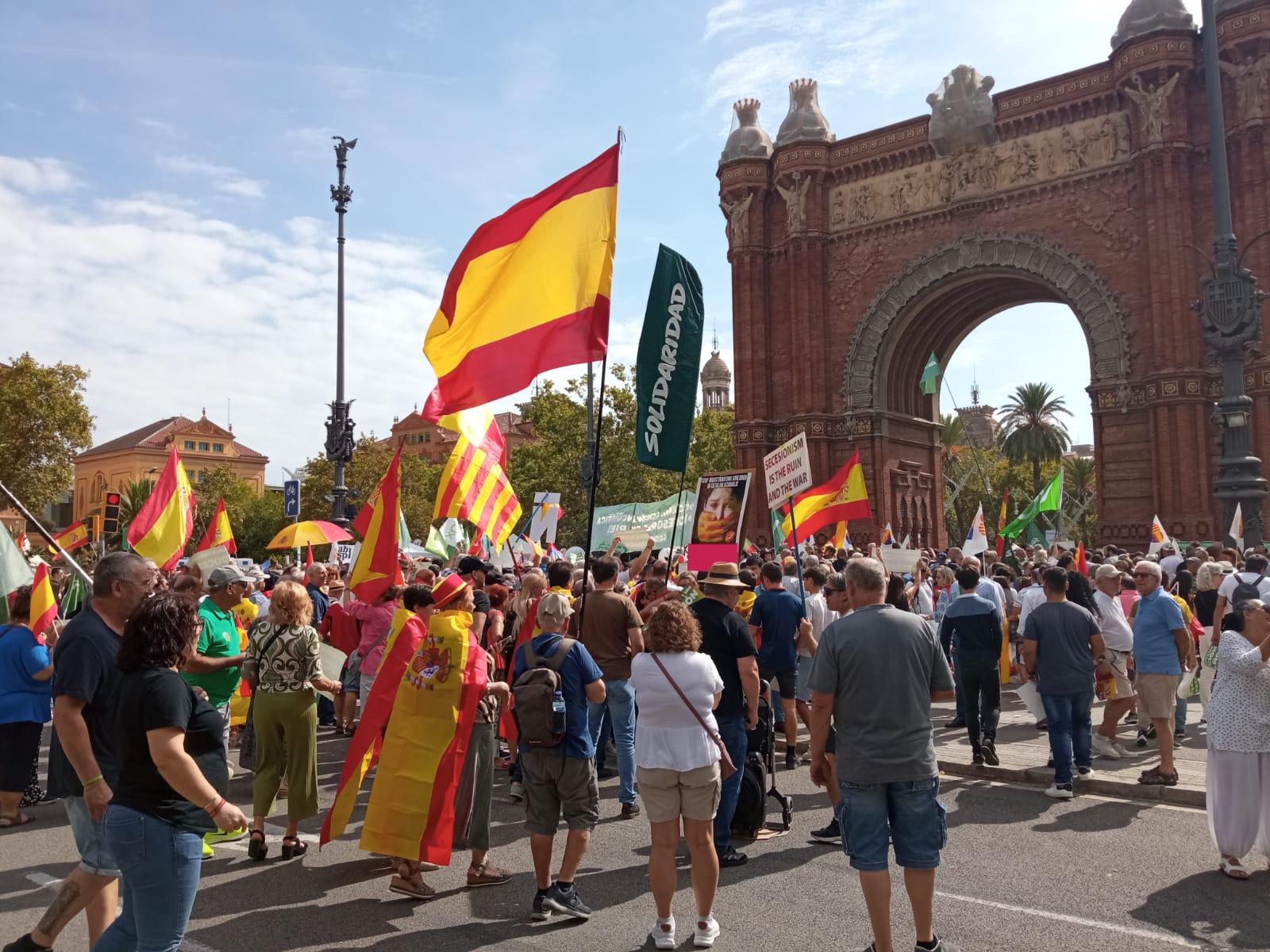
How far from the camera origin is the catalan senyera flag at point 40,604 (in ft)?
26.3

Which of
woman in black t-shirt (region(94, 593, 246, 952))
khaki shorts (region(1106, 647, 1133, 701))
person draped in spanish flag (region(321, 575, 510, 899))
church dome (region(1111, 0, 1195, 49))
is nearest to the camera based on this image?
woman in black t-shirt (region(94, 593, 246, 952))

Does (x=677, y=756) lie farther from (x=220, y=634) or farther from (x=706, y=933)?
(x=220, y=634)

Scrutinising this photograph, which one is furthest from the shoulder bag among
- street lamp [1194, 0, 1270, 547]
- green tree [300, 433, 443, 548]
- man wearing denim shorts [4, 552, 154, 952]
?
green tree [300, 433, 443, 548]

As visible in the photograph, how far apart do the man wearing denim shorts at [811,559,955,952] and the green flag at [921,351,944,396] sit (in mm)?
31888

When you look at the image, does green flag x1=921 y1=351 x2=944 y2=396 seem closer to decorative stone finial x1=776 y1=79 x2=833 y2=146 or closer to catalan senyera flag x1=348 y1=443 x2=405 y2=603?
decorative stone finial x1=776 y1=79 x2=833 y2=146

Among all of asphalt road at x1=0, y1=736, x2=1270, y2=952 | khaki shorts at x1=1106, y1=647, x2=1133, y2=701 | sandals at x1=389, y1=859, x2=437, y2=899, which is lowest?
asphalt road at x1=0, y1=736, x2=1270, y2=952

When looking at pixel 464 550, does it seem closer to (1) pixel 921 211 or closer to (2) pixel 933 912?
(2) pixel 933 912

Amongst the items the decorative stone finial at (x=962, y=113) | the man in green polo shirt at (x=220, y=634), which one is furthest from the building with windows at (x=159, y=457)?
the man in green polo shirt at (x=220, y=634)

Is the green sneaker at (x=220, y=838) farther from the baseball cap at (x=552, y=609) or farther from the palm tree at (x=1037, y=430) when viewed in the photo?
the palm tree at (x=1037, y=430)

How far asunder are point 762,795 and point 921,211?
102 ft

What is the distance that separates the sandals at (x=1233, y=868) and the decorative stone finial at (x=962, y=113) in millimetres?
31179

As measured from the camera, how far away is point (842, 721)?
515cm

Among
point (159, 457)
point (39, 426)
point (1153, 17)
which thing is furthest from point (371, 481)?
point (159, 457)

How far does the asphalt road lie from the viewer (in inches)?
215
